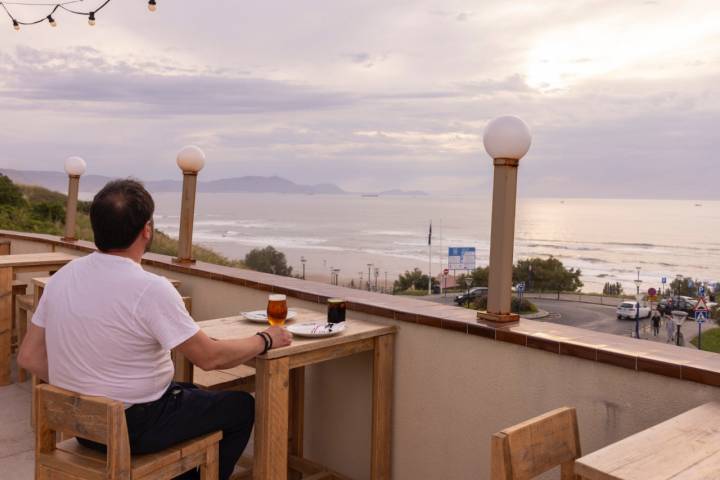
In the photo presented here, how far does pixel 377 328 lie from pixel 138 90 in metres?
23.4

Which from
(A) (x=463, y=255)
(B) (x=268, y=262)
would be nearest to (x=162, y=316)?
(A) (x=463, y=255)

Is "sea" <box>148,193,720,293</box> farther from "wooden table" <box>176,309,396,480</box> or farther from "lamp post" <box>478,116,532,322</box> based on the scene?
"lamp post" <box>478,116,532,322</box>

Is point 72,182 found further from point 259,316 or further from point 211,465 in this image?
point 211,465

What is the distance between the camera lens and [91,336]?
5.58ft

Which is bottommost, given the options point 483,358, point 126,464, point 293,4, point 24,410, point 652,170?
point 24,410

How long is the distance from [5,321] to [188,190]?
1.49m

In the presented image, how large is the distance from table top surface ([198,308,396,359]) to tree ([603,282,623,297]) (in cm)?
4549

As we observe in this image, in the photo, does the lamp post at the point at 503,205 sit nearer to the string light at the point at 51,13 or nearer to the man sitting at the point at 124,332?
the man sitting at the point at 124,332

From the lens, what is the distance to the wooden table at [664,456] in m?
1.18

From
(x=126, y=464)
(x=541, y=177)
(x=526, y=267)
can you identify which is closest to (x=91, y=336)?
(x=126, y=464)

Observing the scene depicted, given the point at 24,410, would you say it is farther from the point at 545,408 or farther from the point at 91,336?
the point at 545,408

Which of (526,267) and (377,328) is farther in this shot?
(526,267)

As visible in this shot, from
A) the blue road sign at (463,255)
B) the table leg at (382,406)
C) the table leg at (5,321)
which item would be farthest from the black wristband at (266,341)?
the blue road sign at (463,255)

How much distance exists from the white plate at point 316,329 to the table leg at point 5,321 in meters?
2.56
